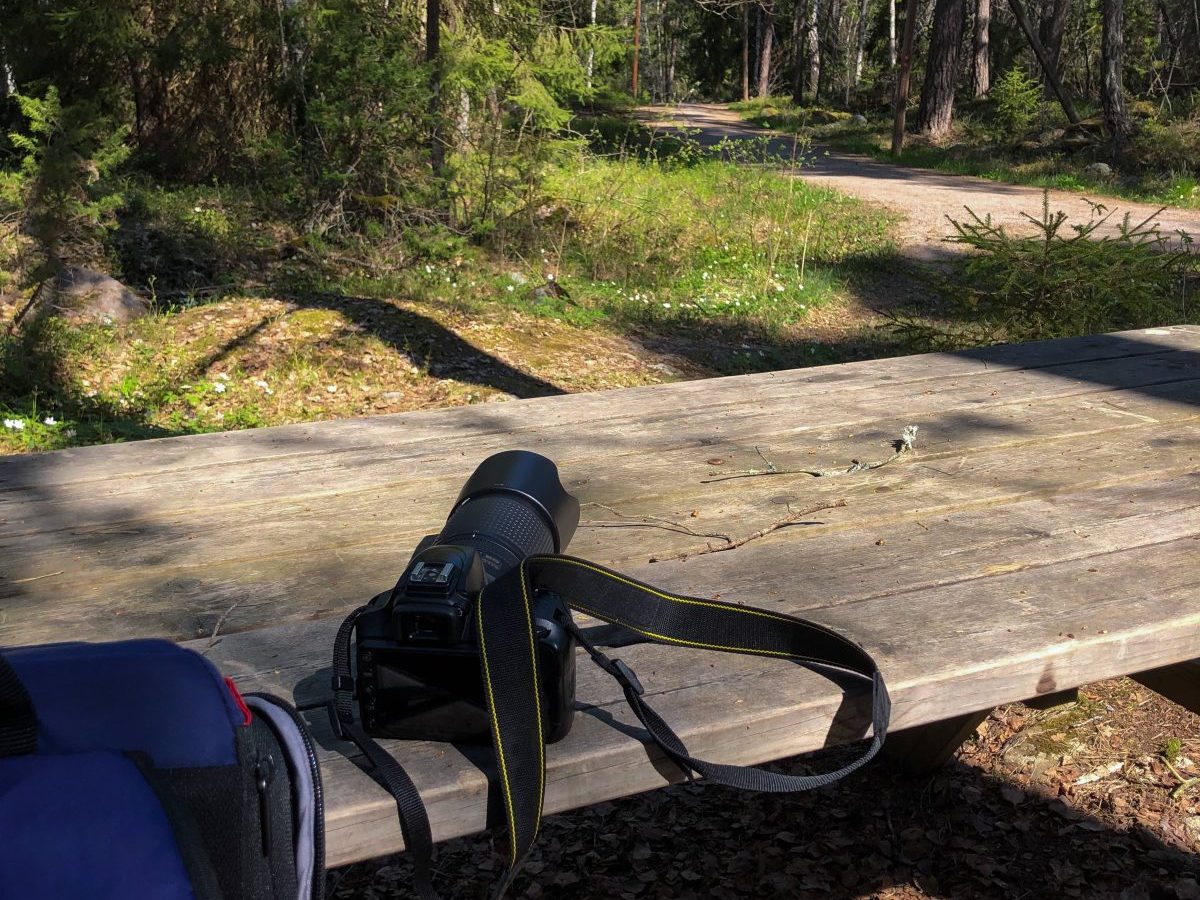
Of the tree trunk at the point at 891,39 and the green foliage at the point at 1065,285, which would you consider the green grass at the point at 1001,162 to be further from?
the tree trunk at the point at 891,39

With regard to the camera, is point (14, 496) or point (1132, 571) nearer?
point (1132, 571)

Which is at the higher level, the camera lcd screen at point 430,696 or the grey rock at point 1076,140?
the grey rock at point 1076,140

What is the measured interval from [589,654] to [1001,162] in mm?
17840

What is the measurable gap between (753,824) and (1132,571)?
1.69 meters

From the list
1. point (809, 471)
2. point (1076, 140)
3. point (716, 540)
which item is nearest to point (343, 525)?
point (716, 540)

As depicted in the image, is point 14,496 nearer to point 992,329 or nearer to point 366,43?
point 992,329

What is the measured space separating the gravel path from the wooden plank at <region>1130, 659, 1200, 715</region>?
312 inches

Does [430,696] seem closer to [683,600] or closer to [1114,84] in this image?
[683,600]

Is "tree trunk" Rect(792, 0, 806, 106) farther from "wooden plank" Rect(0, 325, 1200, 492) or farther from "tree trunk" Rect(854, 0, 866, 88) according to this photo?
"wooden plank" Rect(0, 325, 1200, 492)

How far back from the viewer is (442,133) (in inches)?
343

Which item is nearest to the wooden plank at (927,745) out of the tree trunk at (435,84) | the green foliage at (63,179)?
the green foliage at (63,179)

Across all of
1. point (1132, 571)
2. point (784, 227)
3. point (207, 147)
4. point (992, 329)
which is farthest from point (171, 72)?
point (1132, 571)

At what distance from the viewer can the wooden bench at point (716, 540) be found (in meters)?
1.41

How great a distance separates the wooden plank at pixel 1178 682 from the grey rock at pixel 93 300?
609cm
